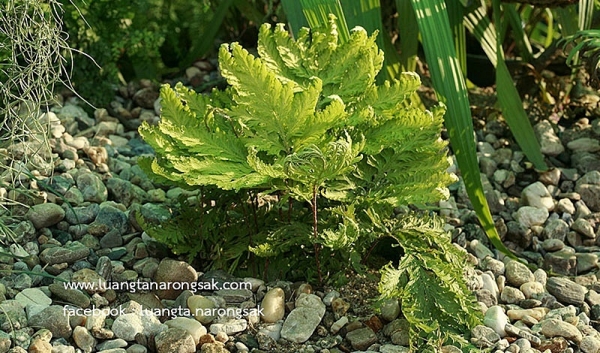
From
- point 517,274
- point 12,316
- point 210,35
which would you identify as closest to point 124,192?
point 12,316

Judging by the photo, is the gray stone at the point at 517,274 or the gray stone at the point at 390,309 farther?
the gray stone at the point at 517,274

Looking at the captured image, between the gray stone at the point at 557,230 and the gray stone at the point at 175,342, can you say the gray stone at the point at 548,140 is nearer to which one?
the gray stone at the point at 557,230

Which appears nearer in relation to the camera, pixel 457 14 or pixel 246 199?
pixel 246 199

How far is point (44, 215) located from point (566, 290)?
1.13 meters

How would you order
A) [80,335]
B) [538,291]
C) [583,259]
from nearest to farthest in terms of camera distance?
[80,335], [538,291], [583,259]

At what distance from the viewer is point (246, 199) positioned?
6.88 feet

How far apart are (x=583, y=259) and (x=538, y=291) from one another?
22 cm

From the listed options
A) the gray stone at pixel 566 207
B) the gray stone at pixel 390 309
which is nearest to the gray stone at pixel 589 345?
the gray stone at pixel 390 309

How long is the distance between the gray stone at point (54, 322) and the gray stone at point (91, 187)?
50 centimetres

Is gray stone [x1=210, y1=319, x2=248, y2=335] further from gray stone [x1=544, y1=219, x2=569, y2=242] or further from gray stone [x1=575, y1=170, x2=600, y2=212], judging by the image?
gray stone [x1=575, y1=170, x2=600, y2=212]

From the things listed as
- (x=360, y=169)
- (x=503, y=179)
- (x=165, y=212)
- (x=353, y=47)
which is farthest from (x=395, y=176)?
(x=503, y=179)

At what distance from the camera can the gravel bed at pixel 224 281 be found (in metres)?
1.89

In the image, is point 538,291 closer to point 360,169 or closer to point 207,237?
point 360,169

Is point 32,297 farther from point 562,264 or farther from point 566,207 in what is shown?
point 566,207
